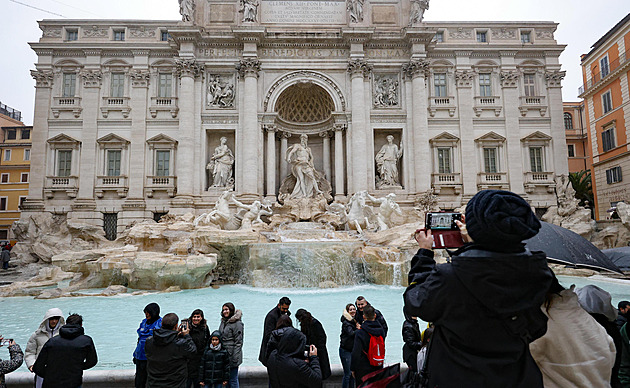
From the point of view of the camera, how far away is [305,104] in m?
22.7

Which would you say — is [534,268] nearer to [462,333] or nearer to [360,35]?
[462,333]

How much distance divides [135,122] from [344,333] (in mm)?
20517

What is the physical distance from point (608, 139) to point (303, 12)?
66.5ft

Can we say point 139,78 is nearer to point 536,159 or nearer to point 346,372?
point 346,372

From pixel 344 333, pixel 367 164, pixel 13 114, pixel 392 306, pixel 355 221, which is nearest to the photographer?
pixel 344 333

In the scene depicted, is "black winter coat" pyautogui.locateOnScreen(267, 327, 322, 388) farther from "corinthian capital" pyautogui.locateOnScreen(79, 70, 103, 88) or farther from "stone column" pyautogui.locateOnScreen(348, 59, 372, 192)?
"corinthian capital" pyautogui.locateOnScreen(79, 70, 103, 88)

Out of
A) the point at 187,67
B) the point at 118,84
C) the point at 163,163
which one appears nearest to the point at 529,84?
the point at 187,67

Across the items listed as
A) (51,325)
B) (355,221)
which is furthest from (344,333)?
(355,221)

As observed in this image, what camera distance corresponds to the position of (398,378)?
2115mm

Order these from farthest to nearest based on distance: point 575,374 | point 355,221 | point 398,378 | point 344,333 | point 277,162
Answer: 1. point 277,162
2. point 355,221
3. point 344,333
4. point 398,378
5. point 575,374

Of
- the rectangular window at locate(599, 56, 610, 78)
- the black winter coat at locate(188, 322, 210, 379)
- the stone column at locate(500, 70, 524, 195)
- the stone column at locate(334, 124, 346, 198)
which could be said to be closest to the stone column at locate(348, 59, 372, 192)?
the stone column at locate(334, 124, 346, 198)

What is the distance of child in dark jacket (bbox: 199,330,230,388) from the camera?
356 centimetres

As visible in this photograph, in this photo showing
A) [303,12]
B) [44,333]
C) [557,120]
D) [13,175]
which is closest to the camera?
[44,333]

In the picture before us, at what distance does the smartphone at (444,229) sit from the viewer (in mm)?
2006
